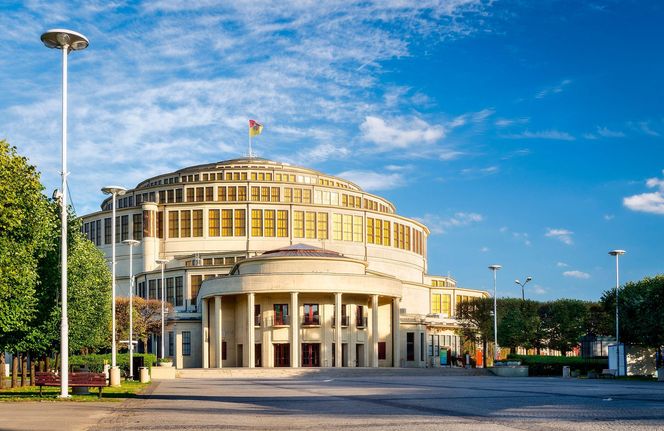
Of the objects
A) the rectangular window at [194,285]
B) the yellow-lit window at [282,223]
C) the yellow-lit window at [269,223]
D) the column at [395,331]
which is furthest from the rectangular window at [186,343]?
Result: the column at [395,331]

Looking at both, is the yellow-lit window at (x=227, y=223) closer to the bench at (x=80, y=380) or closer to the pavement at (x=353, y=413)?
the bench at (x=80, y=380)

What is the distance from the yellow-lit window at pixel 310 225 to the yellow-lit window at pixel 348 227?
4.29m

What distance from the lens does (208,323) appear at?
8862cm

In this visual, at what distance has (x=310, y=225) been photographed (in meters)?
109

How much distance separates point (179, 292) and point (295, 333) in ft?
87.7

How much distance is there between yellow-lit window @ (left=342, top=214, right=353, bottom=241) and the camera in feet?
364

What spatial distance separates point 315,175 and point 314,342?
41197mm

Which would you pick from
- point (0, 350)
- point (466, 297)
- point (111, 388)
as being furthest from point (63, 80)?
point (466, 297)

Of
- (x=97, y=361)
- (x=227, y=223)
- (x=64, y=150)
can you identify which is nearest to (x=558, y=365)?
(x=97, y=361)

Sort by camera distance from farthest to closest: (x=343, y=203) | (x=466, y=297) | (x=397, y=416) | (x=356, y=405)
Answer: (x=466, y=297) < (x=343, y=203) < (x=356, y=405) < (x=397, y=416)

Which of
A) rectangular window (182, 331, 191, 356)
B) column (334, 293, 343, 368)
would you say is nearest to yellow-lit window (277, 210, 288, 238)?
rectangular window (182, 331, 191, 356)

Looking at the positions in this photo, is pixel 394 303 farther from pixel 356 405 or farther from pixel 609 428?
pixel 609 428

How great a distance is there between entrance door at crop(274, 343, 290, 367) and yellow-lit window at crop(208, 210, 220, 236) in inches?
1091

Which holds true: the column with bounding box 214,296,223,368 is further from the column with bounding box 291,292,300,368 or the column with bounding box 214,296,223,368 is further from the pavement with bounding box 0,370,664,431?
the pavement with bounding box 0,370,664,431
